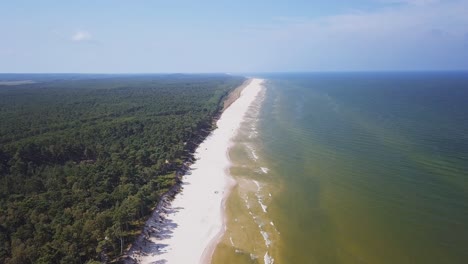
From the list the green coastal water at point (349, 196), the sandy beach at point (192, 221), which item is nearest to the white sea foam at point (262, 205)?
the green coastal water at point (349, 196)

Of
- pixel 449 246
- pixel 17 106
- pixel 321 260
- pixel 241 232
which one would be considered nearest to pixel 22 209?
pixel 241 232

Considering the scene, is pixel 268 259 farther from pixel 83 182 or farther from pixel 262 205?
pixel 83 182

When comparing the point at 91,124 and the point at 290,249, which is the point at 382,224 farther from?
the point at 91,124

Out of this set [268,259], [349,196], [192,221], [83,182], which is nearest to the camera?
[268,259]

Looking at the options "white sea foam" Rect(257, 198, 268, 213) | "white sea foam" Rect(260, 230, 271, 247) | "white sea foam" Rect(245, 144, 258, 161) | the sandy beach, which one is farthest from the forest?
"white sea foam" Rect(260, 230, 271, 247)

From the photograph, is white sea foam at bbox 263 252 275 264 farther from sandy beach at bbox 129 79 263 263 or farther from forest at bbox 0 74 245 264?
forest at bbox 0 74 245 264

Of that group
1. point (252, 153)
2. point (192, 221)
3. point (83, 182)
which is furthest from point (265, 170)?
point (83, 182)
